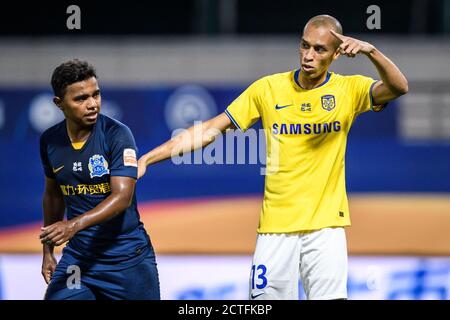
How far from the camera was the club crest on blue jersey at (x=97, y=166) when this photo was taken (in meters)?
5.12

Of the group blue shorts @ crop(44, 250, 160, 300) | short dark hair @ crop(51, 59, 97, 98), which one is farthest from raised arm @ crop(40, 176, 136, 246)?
short dark hair @ crop(51, 59, 97, 98)

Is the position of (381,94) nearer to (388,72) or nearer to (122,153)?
(388,72)

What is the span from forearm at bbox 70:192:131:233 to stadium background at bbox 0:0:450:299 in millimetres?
2817

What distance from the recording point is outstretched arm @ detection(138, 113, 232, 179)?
5406 millimetres

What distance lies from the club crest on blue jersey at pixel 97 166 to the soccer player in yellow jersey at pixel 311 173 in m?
0.22

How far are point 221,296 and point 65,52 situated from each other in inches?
248

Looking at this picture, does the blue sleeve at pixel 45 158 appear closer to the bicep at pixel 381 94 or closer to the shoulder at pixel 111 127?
the shoulder at pixel 111 127

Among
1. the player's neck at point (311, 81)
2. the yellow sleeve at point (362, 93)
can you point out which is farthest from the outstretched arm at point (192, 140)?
the yellow sleeve at point (362, 93)

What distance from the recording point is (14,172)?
1109 centimetres

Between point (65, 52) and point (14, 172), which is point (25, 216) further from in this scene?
point (65, 52)

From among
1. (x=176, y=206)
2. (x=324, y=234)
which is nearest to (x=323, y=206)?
(x=324, y=234)

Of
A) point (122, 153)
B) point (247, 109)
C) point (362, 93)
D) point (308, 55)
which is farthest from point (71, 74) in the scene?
point (362, 93)

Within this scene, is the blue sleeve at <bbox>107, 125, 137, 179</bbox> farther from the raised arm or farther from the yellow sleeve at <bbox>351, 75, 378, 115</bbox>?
the yellow sleeve at <bbox>351, 75, 378, 115</bbox>

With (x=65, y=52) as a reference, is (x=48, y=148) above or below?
below
